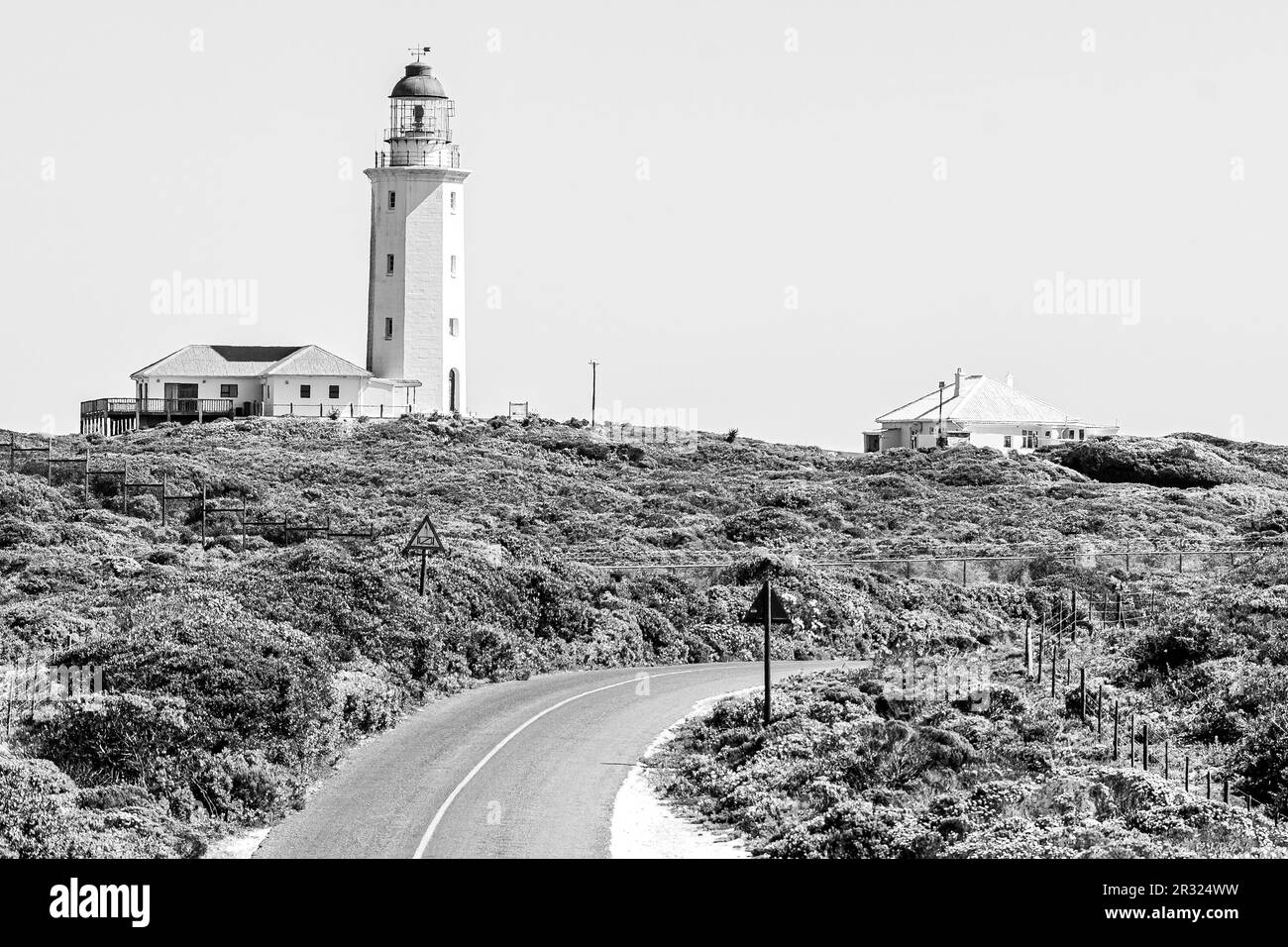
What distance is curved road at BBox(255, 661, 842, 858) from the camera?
17172mm

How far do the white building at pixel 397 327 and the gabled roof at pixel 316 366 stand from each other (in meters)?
0.04

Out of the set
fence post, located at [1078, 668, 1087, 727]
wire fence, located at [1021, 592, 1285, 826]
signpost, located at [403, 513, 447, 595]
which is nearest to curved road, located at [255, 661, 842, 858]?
signpost, located at [403, 513, 447, 595]

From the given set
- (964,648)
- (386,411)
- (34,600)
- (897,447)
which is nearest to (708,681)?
(964,648)

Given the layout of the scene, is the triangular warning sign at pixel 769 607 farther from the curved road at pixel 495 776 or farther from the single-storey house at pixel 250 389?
the single-storey house at pixel 250 389

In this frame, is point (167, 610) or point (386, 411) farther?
point (386, 411)

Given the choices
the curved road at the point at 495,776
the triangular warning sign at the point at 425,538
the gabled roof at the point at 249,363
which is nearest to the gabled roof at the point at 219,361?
the gabled roof at the point at 249,363

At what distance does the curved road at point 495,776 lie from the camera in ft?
56.3

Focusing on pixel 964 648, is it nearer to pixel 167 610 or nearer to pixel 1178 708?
pixel 1178 708

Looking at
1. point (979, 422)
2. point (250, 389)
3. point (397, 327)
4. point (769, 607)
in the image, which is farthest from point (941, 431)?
point (769, 607)

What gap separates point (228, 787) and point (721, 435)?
6848 cm

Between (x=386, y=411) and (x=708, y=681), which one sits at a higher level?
(x=386, y=411)

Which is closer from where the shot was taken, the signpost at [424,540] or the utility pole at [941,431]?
the signpost at [424,540]

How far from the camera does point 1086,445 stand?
74250 millimetres
